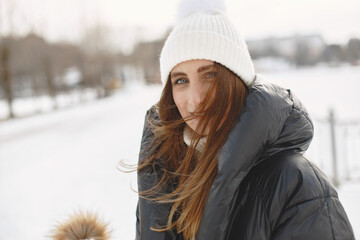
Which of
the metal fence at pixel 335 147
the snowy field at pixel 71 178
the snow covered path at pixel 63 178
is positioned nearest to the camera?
the snowy field at pixel 71 178

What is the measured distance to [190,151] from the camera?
1.42 metres

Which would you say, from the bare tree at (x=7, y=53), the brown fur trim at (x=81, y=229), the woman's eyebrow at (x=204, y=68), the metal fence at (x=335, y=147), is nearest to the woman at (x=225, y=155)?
the woman's eyebrow at (x=204, y=68)

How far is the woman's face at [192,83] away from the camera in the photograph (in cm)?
133

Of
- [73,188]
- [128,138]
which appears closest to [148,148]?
[73,188]

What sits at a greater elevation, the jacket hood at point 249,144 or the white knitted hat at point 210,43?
the white knitted hat at point 210,43

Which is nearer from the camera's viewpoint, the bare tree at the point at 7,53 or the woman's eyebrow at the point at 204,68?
the woman's eyebrow at the point at 204,68

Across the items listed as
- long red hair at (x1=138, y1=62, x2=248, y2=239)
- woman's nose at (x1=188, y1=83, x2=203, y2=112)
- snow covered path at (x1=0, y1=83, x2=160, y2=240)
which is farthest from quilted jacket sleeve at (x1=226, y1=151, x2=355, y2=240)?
snow covered path at (x1=0, y1=83, x2=160, y2=240)

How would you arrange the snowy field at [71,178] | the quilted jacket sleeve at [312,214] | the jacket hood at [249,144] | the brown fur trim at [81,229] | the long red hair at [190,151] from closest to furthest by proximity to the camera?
the quilted jacket sleeve at [312,214] → the jacket hood at [249,144] → the long red hair at [190,151] → the brown fur trim at [81,229] → the snowy field at [71,178]

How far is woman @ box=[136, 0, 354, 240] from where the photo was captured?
1.04 metres

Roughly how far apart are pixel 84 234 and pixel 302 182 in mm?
1170

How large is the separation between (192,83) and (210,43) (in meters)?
0.18

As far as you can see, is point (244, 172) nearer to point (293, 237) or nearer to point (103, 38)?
point (293, 237)

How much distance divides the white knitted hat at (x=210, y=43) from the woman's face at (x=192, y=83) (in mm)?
33

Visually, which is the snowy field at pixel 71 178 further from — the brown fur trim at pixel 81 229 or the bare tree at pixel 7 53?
the bare tree at pixel 7 53
